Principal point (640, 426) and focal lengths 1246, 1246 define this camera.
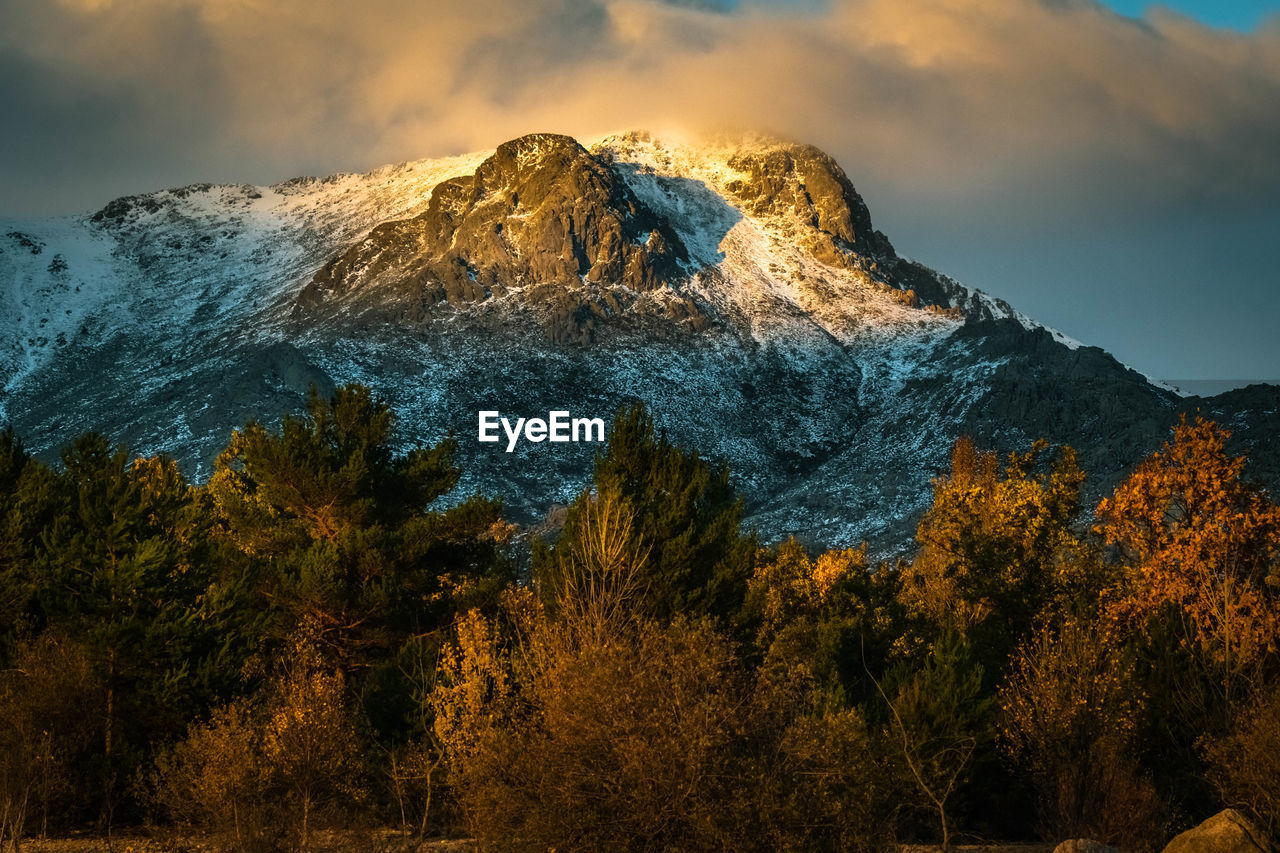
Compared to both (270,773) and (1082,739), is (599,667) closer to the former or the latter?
(270,773)

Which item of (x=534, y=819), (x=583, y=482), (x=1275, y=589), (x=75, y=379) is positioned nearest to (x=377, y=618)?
(x=534, y=819)

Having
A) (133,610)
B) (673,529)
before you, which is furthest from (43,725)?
(673,529)

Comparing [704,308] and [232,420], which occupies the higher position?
[704,308]

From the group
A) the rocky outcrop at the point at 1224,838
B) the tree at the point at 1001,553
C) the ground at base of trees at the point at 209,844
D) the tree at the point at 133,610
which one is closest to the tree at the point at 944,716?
the rocky outcrop at the point at 1224,838

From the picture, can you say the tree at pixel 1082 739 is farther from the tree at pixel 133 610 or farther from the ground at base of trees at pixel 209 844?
the tree at pixel 133 610

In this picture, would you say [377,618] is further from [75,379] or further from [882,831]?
[75,379]
